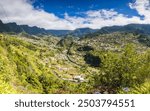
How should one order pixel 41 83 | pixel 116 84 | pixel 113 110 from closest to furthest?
pixel 113 110, pixel 116 84, pixel 41 83

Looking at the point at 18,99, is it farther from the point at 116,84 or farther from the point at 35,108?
the point at 116,84

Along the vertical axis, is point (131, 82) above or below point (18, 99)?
below

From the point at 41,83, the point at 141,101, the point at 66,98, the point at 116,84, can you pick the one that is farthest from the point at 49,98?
the point at 41,83

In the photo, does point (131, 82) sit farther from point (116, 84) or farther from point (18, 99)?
point (18, 99)

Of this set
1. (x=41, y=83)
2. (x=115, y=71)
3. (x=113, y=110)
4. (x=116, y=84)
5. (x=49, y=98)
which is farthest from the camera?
(x=41, y=83)

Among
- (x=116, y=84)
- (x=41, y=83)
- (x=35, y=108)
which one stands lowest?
(x=41, y=83)

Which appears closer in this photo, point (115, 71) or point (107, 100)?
point (107, 100)

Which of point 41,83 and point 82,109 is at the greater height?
point 82,109

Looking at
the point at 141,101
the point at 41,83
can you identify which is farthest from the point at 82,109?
the point at 41,83

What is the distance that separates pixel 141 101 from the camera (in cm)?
679

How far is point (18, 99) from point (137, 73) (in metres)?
15.9

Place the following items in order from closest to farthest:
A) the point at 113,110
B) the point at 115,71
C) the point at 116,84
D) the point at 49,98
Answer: the point at 113,110 → the point at 49,98 → the point at 116,84 → the point at 115,71

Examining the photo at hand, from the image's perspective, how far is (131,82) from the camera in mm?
21094

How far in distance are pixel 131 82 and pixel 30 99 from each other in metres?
14.8
